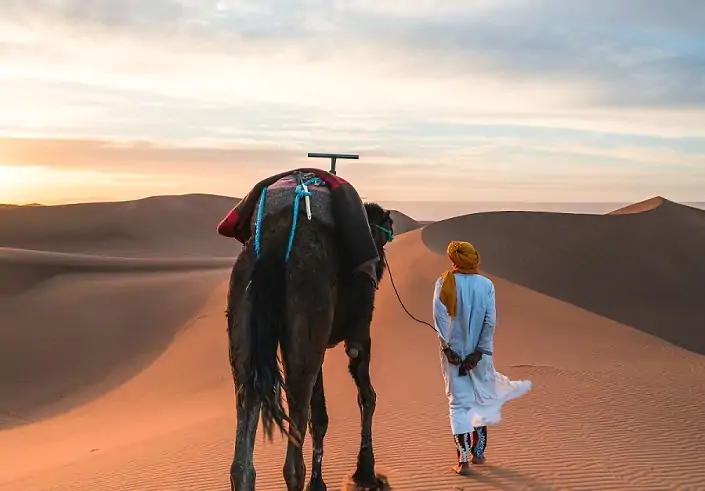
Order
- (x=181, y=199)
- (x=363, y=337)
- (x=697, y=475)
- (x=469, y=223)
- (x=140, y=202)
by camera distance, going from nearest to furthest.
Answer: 1. (x=363, y=337)
2. (x=697, y=475)
3. (x=469, y=223)
4. (x=140, y=202)
5. (x=181, y=199)

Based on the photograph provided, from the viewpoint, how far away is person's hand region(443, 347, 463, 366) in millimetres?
6484

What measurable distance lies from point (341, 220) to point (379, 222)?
1.71 metres

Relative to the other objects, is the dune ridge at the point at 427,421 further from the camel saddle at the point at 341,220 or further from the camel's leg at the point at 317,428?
the camel saddle at the point at 341,220

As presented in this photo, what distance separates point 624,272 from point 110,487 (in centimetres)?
1690

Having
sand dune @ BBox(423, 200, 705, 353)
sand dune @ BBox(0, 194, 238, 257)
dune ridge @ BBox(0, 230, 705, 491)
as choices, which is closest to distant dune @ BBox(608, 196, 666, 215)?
sand dune @ BBox(423, 200, 705, 353)

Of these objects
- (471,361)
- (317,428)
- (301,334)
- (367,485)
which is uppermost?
(301,334)

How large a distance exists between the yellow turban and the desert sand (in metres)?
1.62

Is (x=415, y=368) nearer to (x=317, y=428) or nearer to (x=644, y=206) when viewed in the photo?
(x=317, y=428)

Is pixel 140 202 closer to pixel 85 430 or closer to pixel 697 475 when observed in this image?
pixel 85 430

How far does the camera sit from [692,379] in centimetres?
1099

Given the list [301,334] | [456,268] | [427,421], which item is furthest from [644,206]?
[301,334]

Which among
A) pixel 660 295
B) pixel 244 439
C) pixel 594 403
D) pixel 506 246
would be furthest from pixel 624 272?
pixel 244 439

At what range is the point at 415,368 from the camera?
39.8ft

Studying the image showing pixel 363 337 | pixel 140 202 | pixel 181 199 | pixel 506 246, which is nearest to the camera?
pixel 363 337
